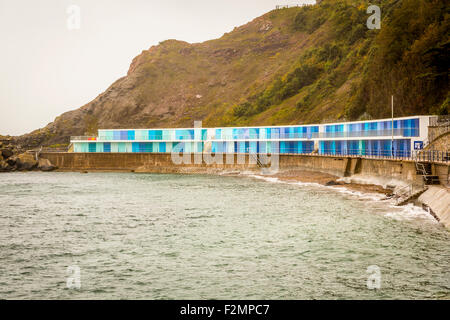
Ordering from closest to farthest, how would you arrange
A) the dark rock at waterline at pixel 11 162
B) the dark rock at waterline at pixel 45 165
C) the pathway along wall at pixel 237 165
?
the pathway along wall at pixel 237 165
the dark rock at waterline at pixel 45 165
the dark rock at waterline at pixel 11 162

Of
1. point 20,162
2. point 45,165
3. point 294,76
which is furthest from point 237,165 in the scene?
point 294,76

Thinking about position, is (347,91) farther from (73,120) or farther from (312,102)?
(73,120)

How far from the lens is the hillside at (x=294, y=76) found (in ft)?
201

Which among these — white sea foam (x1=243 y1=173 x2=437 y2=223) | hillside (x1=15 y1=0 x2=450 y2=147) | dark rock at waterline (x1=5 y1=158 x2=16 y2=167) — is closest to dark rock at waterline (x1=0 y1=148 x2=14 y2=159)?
dark rock at waterline (x1=5 y1=158 x2=16 y2=167)

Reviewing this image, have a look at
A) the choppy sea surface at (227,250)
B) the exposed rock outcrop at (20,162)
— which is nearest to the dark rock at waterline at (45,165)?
the exposed rock outcrop at (20,162)

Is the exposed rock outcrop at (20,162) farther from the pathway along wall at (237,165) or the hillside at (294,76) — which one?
the hillside at (294,76)

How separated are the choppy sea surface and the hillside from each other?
86.1 ft

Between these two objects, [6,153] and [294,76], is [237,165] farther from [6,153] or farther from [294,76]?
[294,76]

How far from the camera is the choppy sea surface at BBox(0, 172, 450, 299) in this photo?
1744 cm

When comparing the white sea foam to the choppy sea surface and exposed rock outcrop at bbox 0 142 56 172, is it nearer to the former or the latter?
the choppy sea surface

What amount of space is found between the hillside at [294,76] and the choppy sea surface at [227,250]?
86.1ft

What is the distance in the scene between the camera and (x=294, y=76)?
12638cm

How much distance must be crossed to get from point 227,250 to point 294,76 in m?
108
